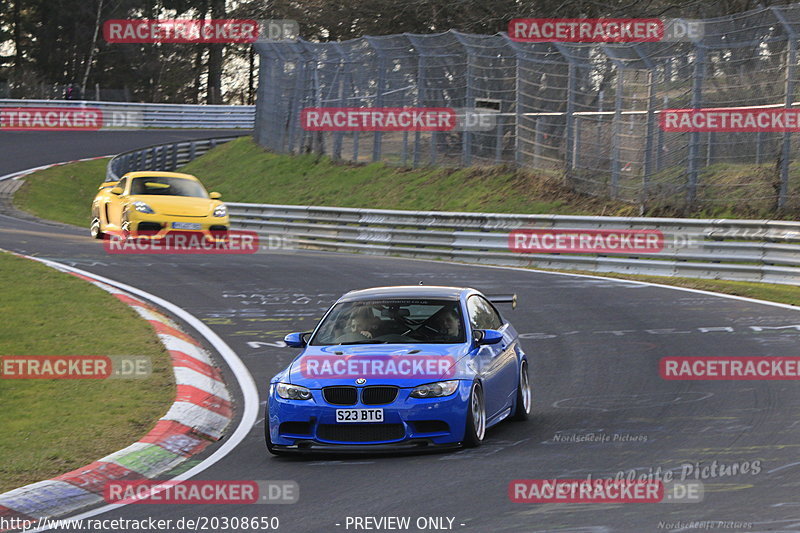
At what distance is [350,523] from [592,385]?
5133 millimetres

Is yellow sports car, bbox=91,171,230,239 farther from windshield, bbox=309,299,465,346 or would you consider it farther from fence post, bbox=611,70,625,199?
windshield, bbox=309,299,465,346

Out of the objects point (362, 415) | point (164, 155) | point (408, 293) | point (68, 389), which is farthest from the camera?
point (164, 155)

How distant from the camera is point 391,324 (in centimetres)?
1027

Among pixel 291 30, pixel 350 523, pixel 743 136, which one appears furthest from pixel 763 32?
pixel 291 30

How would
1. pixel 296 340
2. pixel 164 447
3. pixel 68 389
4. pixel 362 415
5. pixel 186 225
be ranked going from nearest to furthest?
pixel 362 415 < pixel 164 447 < pixel 296 340 < pixel 68 389 < pixel 186 225

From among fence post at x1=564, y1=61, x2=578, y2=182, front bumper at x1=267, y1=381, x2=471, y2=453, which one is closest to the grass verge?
front bumper at x1=267, y1=381, x2=471, y2=453

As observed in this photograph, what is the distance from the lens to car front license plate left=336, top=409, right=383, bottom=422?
30.0ft

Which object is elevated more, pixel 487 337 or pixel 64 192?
pixel 487 337

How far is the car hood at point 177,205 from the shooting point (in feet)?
78.6

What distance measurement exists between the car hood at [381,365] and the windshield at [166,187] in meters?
15.4

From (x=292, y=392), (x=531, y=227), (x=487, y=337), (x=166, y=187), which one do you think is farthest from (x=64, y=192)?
(x=292, y=392)

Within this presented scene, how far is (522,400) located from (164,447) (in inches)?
118

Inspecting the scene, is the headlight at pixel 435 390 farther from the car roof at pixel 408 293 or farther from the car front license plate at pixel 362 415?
the car roof at pixel 408 293

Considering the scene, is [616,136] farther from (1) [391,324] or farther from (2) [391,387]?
(2) [391,387]
